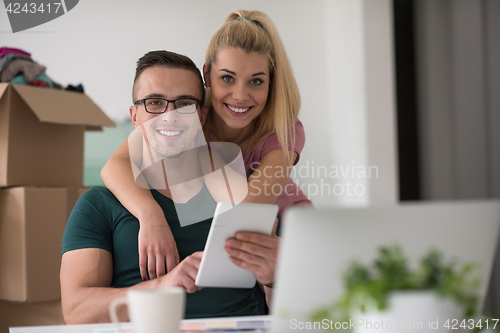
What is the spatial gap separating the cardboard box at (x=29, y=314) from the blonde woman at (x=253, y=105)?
0.81 m

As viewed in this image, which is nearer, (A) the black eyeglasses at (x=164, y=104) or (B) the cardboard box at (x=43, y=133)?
(A) the black eyeglasses at (x=164, y=104)

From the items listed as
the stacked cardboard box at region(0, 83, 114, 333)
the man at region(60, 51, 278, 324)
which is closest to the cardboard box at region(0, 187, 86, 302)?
the stacked cardboard box at region(0, 83, 114, 333)

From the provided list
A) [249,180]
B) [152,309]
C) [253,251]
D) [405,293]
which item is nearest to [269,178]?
[249,180]

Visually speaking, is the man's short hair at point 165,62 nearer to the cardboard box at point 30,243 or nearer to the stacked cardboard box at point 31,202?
the stacked cardboard box at point 31,202

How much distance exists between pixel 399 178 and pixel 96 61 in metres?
1.96

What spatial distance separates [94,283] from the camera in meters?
1.04

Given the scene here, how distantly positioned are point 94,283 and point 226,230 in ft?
1.55

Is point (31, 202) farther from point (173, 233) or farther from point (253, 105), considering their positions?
point (253, 105)

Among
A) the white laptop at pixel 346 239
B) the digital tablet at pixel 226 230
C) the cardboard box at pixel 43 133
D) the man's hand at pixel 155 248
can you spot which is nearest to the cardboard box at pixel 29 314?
the cardboard box at pixel 43 133

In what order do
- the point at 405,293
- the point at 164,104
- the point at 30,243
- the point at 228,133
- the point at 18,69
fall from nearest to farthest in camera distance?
the point at 405,293 → the point at 164,104 → the point at 228,133 → the point at 30,243 → the point at 18,69

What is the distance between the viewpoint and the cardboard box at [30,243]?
167 cm

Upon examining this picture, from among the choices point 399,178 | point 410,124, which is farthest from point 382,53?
point 399,178

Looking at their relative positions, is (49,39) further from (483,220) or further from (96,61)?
(483,220)

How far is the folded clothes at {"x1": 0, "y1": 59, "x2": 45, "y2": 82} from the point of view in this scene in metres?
1.77
